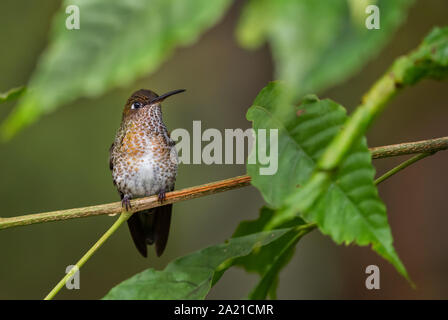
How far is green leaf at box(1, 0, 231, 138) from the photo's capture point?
37 centimetres

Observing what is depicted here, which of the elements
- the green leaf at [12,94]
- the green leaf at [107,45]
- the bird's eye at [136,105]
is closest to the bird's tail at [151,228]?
the bird's eye at [136,105]

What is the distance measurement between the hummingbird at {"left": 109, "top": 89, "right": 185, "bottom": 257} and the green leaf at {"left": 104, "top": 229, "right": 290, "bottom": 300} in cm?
194

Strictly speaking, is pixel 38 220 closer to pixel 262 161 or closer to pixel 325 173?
pixel 262 161

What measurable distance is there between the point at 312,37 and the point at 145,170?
124 inches

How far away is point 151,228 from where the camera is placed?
3479 mm

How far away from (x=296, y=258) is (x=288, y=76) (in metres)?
6.59

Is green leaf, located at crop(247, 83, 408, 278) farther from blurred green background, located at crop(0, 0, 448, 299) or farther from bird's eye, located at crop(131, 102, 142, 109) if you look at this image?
blurred green background, located at crop(0, 0, 448, 299)

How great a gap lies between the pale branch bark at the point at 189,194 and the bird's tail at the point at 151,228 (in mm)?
1643

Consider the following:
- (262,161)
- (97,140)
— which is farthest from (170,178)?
(97,140)

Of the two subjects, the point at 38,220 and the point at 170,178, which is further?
the point at 170,178

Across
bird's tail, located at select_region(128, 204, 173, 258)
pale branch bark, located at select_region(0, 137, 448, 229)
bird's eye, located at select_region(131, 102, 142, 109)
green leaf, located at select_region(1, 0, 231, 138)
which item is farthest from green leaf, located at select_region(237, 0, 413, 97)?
bird's eye, located at select_region(131, 102, 142, 109)

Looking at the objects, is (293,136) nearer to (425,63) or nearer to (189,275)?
(189,275)

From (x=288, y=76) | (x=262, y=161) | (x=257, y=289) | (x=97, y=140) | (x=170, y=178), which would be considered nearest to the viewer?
(x=288, y=76)

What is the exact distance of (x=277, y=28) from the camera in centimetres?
36
